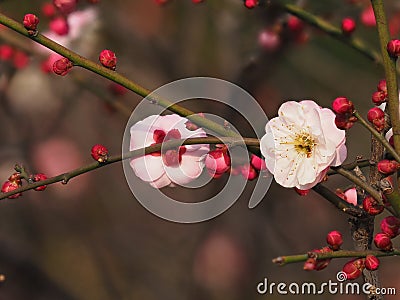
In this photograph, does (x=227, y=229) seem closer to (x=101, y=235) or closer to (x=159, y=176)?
(x=101, y=235)

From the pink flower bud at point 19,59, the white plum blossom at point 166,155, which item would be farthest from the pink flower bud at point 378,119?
the pink flower bud at point 19,59

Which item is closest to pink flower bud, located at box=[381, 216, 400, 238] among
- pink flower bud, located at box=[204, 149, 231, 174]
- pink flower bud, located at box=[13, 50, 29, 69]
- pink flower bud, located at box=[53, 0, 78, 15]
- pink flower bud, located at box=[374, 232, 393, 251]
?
pink flower bud, located at box=[374, 232, 393, 251]

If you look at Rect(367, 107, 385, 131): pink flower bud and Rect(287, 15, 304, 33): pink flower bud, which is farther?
Rect(287, 15, 304, 33): pink flower bud

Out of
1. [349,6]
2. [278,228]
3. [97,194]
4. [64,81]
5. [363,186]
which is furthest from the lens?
[97,194]

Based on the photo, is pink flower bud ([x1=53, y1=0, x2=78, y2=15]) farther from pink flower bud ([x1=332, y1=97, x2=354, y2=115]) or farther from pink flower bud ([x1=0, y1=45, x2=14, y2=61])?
pink flower bud ([x1=332, y1=97, x2=354, y2=115])

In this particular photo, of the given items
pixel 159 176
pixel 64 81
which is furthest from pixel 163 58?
pixel 159 176
